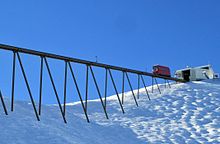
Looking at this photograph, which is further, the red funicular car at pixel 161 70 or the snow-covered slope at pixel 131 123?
the red funicular car at pixel 161 70

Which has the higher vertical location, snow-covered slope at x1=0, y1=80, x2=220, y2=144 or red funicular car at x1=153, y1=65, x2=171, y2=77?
red funicular car at x1=153, y1=65, x2=171, y2=77

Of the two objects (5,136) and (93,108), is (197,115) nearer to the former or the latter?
(93,108)

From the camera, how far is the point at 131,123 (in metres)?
24.3

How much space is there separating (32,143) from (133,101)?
539 inches

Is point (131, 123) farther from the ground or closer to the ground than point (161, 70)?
closer to the ground

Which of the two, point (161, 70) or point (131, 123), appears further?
point (161, 70)

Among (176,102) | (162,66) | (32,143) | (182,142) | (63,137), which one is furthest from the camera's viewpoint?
(162,66)

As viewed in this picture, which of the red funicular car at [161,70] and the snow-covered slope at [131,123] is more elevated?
the red funicular car at [161,70]

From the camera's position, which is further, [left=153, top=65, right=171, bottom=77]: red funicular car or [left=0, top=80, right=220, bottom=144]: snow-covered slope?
[left=153, top=65, right=171, bottom=77]: red funicular car

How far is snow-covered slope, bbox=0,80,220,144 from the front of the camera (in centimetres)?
1861

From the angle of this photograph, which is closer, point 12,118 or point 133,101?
point 12,118

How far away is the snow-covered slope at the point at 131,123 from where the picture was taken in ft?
61.1

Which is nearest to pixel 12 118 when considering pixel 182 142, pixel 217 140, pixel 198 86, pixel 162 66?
pixel 182 142

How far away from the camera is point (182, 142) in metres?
21.3
